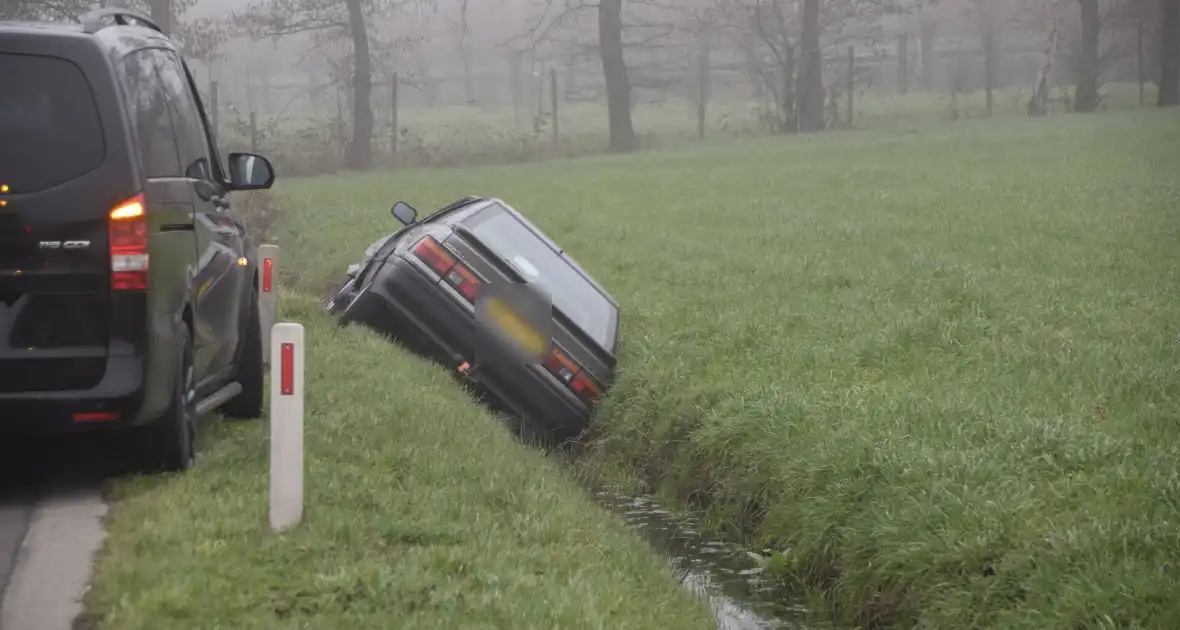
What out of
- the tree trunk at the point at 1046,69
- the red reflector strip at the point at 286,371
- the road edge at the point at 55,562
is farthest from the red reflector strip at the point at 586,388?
the tree trunk at the point at 1046,69

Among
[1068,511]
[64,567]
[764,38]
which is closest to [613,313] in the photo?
[1068,511]

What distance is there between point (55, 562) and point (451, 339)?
385 cm

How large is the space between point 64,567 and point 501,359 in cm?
383

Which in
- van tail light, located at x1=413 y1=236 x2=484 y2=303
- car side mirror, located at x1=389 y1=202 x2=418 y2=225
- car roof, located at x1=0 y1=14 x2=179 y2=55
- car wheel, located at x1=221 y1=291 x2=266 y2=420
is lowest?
car wheel, located at x1=221 y1=291 x2=266 y2=420

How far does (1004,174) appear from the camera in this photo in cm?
2073

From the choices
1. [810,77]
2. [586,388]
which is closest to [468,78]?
[810,77]

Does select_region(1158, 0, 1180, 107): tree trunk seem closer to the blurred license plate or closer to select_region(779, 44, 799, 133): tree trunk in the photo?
select_region(779, 44, 799, 133): tree trunk

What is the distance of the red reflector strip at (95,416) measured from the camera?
19.3 ft

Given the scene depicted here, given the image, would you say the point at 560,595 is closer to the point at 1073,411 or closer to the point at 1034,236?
the point at 1073,411

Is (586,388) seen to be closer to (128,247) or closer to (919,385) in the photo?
(919,385)

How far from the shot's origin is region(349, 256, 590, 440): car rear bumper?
28.8ft

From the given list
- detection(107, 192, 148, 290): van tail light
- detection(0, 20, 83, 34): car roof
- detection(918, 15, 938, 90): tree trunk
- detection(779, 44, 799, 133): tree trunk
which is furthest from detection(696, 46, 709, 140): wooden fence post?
detection(107, 192, 148, 290): van tail light

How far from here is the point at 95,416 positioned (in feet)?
19.3

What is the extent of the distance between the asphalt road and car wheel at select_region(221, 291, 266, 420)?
96 centimetres
